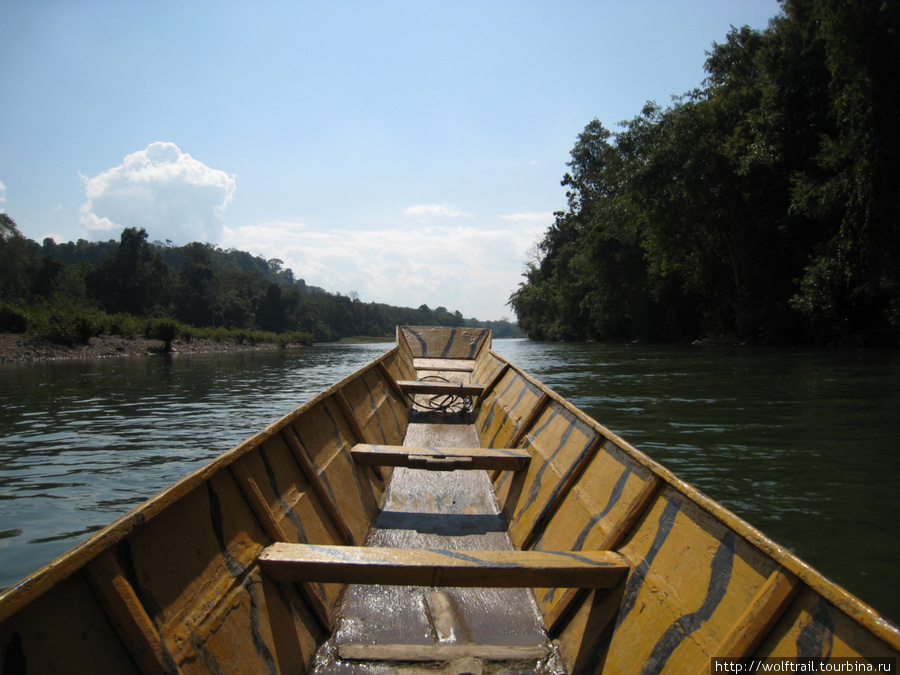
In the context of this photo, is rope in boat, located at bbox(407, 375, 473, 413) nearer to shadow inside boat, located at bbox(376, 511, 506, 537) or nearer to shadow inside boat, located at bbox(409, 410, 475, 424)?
shadow inside boat, located at bbox(409, 410, 475, 424)

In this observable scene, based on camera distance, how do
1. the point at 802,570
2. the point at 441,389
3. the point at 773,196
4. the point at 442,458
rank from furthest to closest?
the point at 773,196 → the point at 441,389 → the point at 442,458 → the point at 802,570

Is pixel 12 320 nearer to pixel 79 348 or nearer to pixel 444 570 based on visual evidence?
pixel 79 348

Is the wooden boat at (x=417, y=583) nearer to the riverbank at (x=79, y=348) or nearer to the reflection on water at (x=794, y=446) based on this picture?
the reflection on water at (x=794, y=446)

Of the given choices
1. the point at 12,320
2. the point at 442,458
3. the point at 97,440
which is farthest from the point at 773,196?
the point at 12,320

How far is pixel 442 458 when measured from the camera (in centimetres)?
396

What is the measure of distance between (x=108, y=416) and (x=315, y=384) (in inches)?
247

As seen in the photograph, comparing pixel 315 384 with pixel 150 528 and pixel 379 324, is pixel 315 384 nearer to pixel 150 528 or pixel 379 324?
pixel 150 528

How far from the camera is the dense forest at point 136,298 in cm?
2733

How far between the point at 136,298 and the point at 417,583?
62.8 m

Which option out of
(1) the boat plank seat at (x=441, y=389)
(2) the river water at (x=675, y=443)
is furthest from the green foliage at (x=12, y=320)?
(1) the boat plank seat at (x=441, y=389)

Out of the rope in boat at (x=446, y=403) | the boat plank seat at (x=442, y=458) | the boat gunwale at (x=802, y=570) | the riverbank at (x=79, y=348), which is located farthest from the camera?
the riverbank at (x=79, y=348)

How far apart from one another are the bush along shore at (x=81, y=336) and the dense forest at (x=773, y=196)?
88.5ft

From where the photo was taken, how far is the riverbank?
22.7 m

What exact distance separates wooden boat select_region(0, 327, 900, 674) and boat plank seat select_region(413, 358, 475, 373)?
18.6 ft
